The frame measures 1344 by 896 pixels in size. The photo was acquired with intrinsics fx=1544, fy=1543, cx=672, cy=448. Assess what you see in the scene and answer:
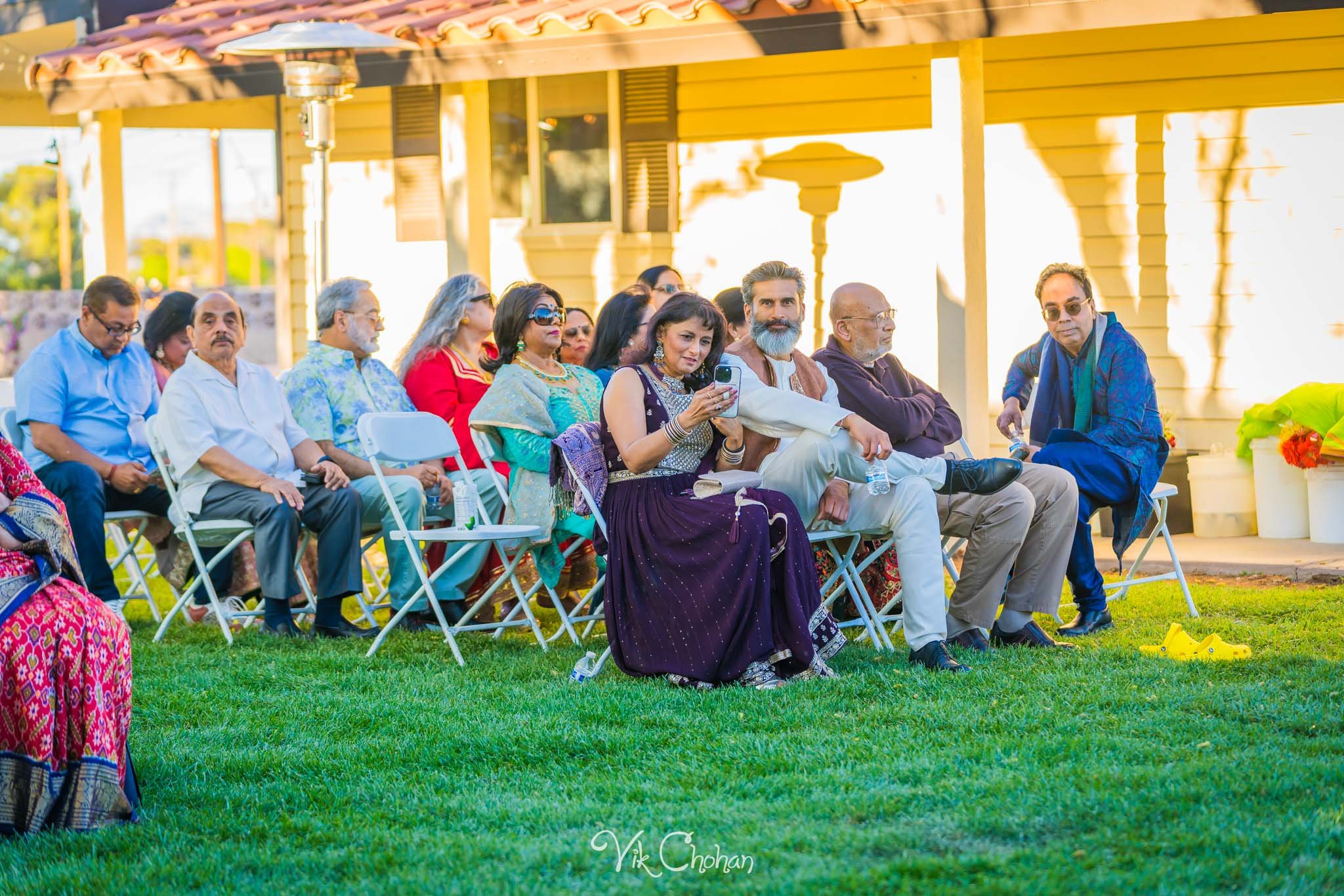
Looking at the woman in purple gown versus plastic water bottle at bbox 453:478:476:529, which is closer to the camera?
the woman in purple gown

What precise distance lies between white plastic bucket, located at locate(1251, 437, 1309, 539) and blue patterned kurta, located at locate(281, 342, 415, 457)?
4.55 m

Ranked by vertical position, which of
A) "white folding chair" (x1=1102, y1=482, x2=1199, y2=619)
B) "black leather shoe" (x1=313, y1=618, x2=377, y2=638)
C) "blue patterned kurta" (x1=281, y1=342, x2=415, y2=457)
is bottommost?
"black leather shoe" (x1=313, y1=618, x2=377, y2=638)

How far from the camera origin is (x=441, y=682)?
560cm

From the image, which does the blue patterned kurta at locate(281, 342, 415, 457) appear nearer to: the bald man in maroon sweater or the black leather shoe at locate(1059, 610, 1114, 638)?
the bald man in maroon sweater

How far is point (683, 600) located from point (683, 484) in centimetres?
46

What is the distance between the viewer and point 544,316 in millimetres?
6473

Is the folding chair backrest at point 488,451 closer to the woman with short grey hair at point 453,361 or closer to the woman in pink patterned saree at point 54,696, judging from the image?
the woman with short grey hair at point 453,361

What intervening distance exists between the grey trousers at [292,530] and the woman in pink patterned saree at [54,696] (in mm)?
2520

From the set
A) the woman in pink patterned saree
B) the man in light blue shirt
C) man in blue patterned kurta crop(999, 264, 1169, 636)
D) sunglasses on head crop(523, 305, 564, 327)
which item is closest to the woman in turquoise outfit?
sunglasses on head crop(523, 305, 564, 327)

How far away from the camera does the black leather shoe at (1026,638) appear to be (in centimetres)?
588

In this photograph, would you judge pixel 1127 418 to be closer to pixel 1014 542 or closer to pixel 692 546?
pixel 1014 542

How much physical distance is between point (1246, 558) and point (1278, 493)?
2.33ft

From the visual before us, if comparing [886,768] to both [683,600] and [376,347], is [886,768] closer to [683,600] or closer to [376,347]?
[683,600]

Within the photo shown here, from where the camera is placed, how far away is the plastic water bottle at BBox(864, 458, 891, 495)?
5484 millimetres
